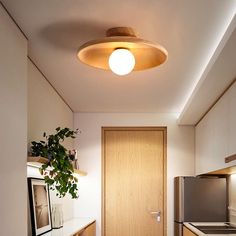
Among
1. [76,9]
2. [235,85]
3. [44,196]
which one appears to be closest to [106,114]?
[44,196]

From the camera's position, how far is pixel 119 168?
5652 millimetres

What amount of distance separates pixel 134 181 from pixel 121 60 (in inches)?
130

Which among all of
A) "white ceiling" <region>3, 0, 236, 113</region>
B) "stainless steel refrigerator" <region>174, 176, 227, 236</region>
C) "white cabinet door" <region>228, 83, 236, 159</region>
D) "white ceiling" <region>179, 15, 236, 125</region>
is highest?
"white ceiling" <region>3, 0, 236, 113</region>

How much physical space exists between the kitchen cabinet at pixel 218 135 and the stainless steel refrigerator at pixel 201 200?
0.20 metres

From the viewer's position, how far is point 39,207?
11.3 ft

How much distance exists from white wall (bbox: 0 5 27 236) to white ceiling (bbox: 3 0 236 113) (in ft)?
0.60

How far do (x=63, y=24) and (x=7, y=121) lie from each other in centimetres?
74

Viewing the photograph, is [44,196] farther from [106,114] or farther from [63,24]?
[106,114]

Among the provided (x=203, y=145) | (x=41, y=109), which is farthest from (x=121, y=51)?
(x=203, y=145)

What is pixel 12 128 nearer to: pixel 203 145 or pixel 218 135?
pixel 218 135

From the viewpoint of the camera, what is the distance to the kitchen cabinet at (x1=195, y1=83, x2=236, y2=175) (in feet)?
11.4

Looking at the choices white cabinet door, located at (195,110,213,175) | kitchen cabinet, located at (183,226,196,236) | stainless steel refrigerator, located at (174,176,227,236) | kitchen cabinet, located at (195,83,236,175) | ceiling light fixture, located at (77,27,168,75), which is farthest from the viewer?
stainless steel refrigerator, located at (174,176,227,236)

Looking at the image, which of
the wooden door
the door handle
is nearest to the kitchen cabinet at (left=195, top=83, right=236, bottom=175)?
the wooden door

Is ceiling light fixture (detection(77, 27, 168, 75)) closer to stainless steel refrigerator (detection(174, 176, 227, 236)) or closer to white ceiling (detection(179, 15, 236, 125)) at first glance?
white ceiling (detection(179, 15, 236, 125))
